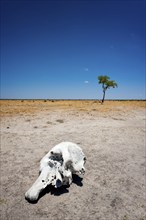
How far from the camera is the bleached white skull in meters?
4.20

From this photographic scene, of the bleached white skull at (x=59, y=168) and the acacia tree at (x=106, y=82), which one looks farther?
the acacia tree at (x=106, y=82)

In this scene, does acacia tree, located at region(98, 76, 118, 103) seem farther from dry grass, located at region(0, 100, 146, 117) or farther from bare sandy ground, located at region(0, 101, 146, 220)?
bare sandy ground, located at region(0, 101, 146, 220)

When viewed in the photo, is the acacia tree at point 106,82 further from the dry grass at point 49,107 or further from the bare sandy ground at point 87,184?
the bare sandy ground at point 87,184

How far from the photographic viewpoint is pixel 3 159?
21.2 ft

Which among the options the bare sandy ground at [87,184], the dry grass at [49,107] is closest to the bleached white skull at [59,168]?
the bare sandy ground at [87,184]

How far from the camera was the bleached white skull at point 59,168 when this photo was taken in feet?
13.8

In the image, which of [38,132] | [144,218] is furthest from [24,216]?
[38,132]

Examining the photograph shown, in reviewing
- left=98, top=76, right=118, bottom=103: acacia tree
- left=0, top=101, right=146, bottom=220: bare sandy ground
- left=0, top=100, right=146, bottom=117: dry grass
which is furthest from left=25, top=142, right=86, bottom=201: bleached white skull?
left=98, top=76, right=118, bottom=103: acacia tree

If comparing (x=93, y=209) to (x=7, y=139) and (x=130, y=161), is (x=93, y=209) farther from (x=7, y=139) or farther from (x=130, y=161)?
(x=7, y=139)

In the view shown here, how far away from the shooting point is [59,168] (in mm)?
4523

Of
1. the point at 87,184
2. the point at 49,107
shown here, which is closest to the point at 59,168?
the point at 87,184

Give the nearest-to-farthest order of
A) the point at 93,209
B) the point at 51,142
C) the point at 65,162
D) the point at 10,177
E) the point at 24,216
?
the point at 24,216 → the point at 93,209 → the point at 65,162 → the point at 10,177 → the point at 51,142

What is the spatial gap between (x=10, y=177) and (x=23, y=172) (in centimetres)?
44

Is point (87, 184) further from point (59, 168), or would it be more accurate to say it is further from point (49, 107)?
point (49, 107)
